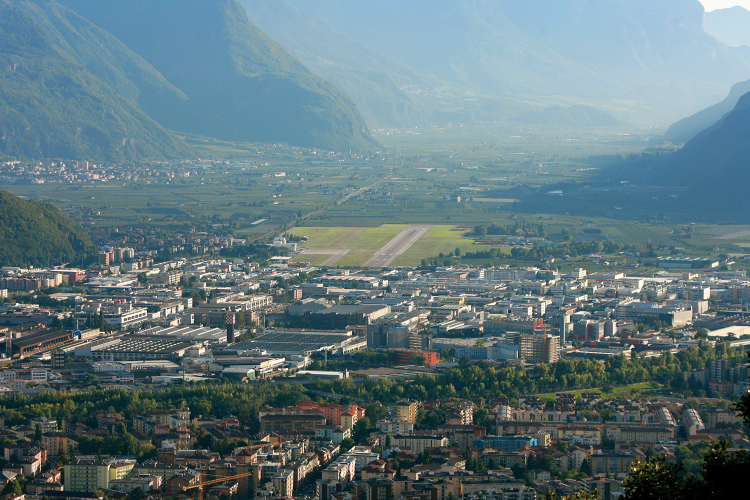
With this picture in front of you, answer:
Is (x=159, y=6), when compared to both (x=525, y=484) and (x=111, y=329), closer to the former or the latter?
(x=111, y=329)

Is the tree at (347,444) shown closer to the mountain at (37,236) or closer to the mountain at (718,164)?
the mountain at (37,236)

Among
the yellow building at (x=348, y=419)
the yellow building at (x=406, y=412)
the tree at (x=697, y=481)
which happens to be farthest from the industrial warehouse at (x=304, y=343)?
the tree at (x=697, y=481)

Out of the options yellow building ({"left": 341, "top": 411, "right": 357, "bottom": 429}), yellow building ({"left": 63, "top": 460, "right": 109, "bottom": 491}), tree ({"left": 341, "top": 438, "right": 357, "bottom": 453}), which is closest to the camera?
yellow building ({"left": 63, "top": 460, "right": 109, "bottom": 491})

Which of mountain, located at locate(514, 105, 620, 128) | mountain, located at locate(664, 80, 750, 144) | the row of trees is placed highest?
mountain, located at locate(514, 105, 620, 128)

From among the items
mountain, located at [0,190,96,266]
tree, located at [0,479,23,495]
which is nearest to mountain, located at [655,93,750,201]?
mountain, located at [0,190,96,266]

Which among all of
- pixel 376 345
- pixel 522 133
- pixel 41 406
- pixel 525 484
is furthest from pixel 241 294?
pixel 522 133

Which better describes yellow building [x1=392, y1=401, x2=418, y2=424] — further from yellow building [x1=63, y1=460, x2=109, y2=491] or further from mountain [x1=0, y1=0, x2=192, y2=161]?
mountain [x1=0, y1=0, x2=192, y2=161]
